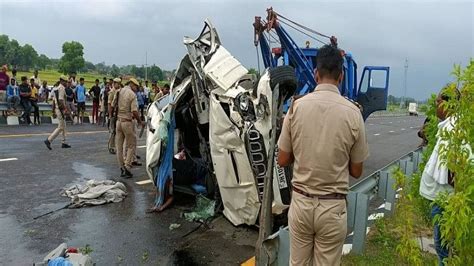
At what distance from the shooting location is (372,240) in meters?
4.94

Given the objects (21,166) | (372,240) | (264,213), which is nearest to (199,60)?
(264,213)

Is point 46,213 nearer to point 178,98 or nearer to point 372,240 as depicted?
point 178,98

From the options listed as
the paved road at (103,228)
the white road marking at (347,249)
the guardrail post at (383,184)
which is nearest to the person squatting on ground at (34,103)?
the paved road at (103,228)

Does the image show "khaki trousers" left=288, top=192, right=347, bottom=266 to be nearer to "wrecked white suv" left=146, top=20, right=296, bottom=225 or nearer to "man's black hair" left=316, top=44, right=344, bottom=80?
"man's black hair" left=316, top=44, right=344, bottom=80

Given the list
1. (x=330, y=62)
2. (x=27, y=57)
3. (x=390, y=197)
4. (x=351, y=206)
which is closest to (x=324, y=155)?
(x=330, y=62)

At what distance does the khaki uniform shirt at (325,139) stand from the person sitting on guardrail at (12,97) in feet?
53.3

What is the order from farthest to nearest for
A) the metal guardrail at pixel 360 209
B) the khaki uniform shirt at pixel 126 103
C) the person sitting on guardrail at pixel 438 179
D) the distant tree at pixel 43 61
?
the distant tree at pixel 43 61 < the khaki uniform shirt at pixel 126 103 < the metal guardrail at pixel 360 209 < the person sitting on guardrail at pixel 438 179

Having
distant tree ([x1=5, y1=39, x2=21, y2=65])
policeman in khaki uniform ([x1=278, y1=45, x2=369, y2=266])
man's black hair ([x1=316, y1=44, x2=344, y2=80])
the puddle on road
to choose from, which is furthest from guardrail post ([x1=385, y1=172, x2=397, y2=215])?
distant tree ([x1=5, y1=39, x2=21, y2=65])

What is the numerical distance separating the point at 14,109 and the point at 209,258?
1488 centimetres

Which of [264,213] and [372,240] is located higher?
[264,213]

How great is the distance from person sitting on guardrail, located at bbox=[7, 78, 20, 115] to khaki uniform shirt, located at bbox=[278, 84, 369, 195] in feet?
53.3

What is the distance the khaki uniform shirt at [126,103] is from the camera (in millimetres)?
8117

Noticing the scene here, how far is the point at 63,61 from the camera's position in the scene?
62.7 metres

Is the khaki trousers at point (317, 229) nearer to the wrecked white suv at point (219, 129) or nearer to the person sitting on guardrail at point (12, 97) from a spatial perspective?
the wrecked white suv at point (219, 129)
